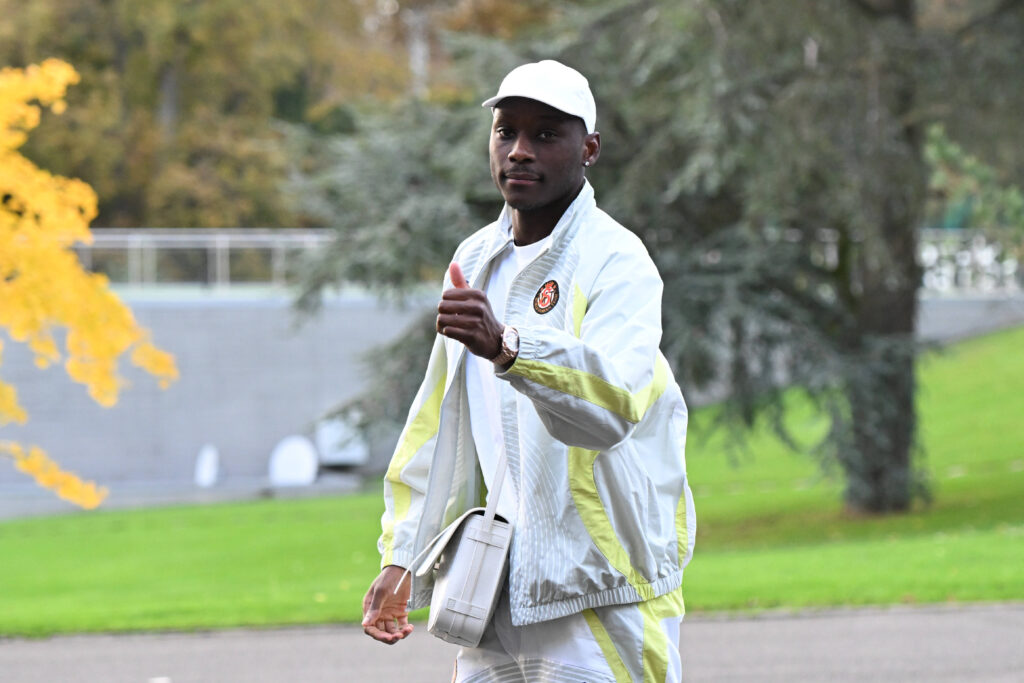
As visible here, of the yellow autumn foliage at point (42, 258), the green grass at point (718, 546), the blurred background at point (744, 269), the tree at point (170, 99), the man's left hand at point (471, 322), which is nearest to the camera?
the man's left hand at point (471, 322)

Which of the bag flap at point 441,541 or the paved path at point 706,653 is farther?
the paved path at point 706,653

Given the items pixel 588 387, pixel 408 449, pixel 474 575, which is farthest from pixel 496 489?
pixel 588 387

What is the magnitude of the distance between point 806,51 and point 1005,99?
2103 mm

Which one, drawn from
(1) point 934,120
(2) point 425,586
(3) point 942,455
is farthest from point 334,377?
(2) point 425,586

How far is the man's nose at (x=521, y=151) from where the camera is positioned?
2.87 metres

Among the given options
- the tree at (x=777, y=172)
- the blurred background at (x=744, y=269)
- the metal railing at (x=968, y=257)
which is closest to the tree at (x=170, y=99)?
the blurred background at (x=744, y=269)

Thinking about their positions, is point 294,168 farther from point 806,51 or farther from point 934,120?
point 934,120

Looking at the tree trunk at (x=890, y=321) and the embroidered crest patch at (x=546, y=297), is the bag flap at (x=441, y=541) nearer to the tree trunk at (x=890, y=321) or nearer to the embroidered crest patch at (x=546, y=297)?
the embroidered crest patch at (x=546, y=297)

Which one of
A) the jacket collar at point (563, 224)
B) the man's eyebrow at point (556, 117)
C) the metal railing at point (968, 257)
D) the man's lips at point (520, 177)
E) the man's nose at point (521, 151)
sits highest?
the man's eyebrow at point (556, 117)

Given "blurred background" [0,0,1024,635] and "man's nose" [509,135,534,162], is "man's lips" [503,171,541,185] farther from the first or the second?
"blurred background" [0,0,1024,635]

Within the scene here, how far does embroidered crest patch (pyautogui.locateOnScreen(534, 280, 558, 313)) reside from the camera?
9.30 feet

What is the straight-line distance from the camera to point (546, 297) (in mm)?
2848

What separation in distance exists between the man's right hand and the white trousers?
252 mm

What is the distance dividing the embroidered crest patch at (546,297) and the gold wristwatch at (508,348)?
36cm
